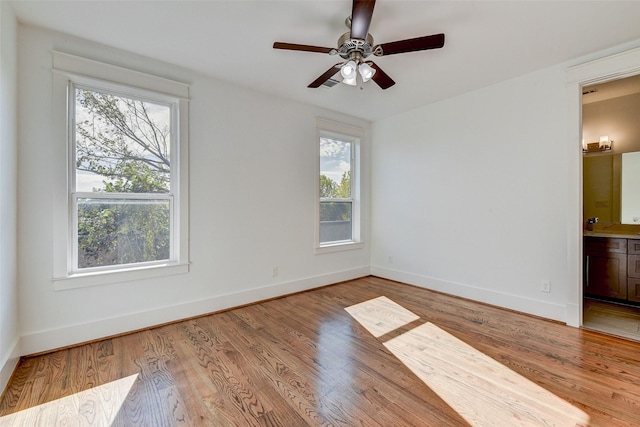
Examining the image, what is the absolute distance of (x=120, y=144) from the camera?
271cm

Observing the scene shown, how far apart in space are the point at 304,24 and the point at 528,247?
127 inches

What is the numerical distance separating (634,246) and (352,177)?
360 centimetres

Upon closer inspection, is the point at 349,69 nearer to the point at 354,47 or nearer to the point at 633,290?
the point at 354,47

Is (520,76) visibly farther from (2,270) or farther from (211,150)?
(2,270)

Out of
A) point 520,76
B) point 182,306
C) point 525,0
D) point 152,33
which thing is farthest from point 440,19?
point 182,306

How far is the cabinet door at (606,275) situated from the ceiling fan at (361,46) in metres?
3.54

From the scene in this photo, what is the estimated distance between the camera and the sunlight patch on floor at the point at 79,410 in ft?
5.22

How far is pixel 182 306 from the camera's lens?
3.00 metres

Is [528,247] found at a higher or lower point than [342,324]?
higher

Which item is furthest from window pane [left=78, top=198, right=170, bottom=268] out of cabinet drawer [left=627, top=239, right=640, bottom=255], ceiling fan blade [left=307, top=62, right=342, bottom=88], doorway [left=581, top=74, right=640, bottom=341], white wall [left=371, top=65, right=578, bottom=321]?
cabinet drawer [left=627, top=239, right=640, bottom=255]

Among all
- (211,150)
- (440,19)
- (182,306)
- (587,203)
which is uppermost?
(440,19)

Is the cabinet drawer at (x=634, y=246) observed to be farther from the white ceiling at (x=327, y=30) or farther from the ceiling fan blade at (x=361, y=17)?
the ceiling fan blade at (x=361, y=17)

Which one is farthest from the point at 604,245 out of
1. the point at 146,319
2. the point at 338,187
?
the point at 146,319

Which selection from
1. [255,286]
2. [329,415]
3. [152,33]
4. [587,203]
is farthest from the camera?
[587,203]
